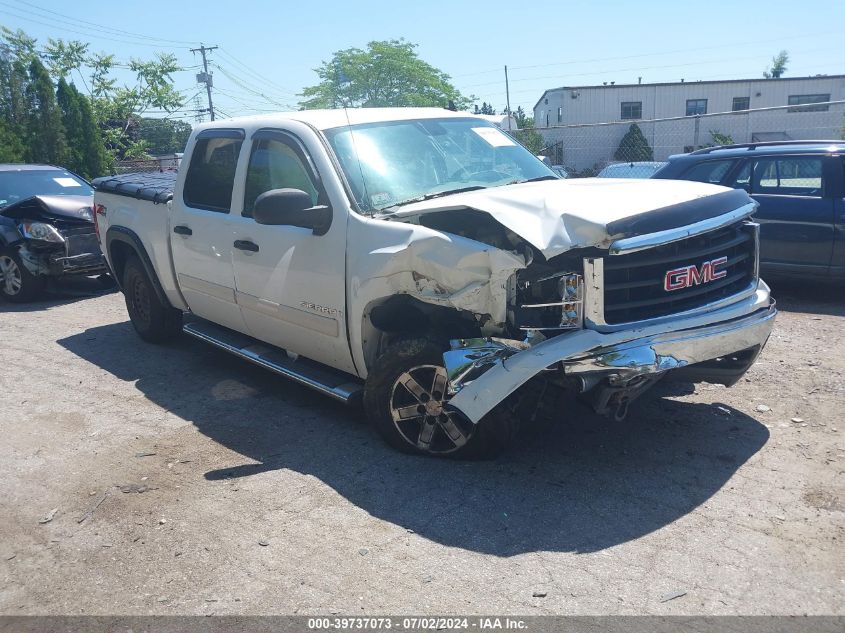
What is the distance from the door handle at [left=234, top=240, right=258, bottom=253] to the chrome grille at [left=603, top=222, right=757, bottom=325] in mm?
2530

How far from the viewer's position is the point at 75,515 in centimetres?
397

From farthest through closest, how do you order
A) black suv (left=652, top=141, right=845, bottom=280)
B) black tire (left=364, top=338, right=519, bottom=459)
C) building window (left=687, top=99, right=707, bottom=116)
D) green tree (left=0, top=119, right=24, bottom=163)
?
building window (left=687, top=99, right=707, bottom=116)
green tree (left=0, top=119, right=24, bottom=163)
black suv (left=652, top=141, right=845, bottom=280)
black tire (left=364, top=338, right=519, bottom=459)

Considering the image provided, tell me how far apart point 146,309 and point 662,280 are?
16.8 ft

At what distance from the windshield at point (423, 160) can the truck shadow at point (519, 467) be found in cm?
159

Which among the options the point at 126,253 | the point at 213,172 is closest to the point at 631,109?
the point at 126,253

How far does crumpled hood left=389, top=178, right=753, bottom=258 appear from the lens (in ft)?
11.4

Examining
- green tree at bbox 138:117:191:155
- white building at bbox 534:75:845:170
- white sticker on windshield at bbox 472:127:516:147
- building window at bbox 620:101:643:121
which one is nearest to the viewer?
white sticker on windshield at bbox 472:127:516:147

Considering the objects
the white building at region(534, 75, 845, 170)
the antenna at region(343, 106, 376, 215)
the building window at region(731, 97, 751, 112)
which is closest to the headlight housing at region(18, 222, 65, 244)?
the antenna at region(343, 106, 376, 215)

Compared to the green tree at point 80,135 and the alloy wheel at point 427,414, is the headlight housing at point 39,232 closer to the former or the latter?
the alloy wheel at point 427,414

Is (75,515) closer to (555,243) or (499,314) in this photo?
(499,314)

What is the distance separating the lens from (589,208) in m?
3.63

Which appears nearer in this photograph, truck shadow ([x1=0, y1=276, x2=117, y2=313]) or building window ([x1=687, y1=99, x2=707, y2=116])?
truck shadow ([x1=0, y1=276, x2=117, y2=313])

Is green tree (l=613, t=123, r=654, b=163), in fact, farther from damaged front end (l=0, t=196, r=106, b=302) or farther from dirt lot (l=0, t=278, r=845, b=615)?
dirt lot (l=0, t=278, r=845, b=615)

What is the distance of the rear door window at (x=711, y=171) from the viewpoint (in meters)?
8.00
